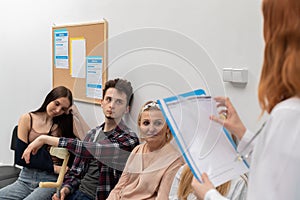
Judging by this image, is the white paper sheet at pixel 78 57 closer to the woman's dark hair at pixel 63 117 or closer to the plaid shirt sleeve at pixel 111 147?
the woman's dark hair at pixel 63 117

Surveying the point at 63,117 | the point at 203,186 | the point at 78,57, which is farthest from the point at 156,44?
the point at 203,186

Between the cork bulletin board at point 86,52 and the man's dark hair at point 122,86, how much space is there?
20 cm

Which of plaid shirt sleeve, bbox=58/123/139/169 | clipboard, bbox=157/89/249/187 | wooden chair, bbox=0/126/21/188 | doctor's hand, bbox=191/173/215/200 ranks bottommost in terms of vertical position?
wooden chair, bbox=0/126/21/188

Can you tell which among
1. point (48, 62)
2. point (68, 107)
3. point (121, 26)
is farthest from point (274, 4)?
point (48, 62)

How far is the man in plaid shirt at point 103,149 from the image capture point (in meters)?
2.16

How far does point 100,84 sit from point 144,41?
1.73ft

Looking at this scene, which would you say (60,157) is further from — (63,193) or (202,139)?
(202,139)

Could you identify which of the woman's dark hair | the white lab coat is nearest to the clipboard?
the white lab coat

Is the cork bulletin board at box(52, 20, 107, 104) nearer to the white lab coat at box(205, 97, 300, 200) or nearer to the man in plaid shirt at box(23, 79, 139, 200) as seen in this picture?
the man in plaid shirt at box(23, 79, 139, 200)

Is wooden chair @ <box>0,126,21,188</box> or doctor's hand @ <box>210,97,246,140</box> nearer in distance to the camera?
doctor's hand @ <box>210,97,246,140</box>

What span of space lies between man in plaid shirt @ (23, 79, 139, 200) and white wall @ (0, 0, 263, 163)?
11 centimetres

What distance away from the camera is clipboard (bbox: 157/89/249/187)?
111 centimetres

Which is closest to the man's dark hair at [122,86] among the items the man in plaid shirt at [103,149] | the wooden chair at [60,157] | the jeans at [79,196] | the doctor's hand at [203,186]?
the man in plaid shirt at [103,149]

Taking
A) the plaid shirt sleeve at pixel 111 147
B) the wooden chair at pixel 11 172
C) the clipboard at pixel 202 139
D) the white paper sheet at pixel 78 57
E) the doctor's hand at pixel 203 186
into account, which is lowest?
the wooden chair at pixel 11 172
